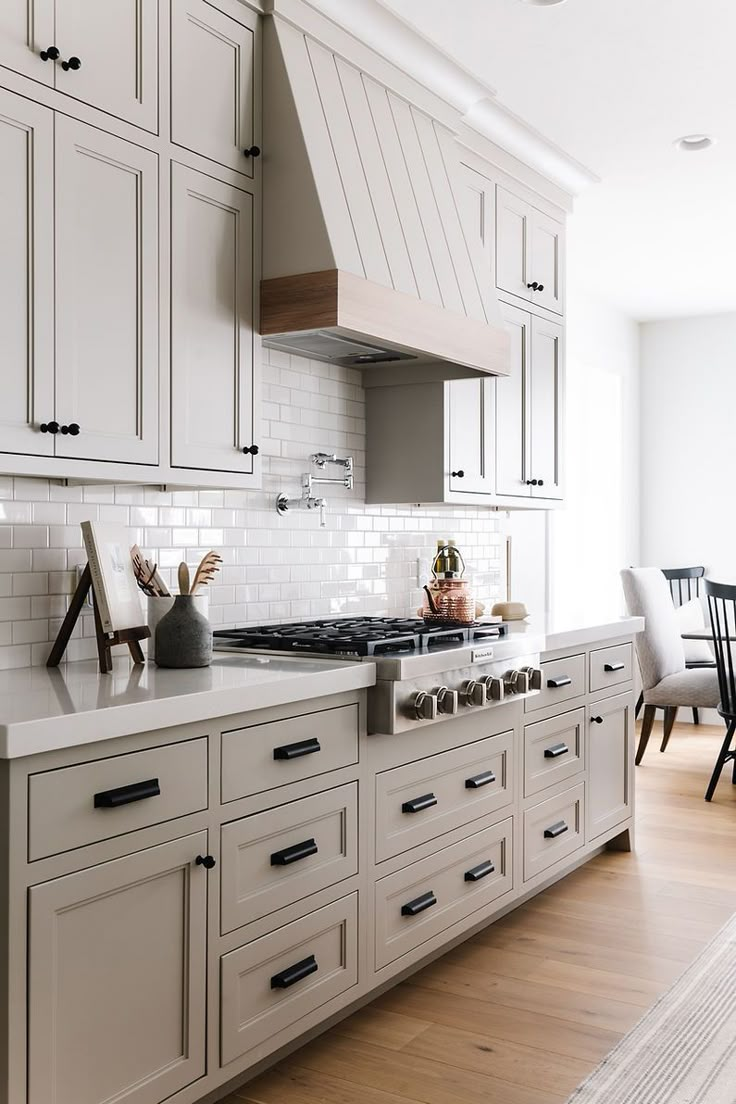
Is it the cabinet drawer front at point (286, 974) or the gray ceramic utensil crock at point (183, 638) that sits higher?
the gray ceramic utensil crock at point (183, 638)

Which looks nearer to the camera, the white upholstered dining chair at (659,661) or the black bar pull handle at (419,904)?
the black bar pull handle at (419,904)

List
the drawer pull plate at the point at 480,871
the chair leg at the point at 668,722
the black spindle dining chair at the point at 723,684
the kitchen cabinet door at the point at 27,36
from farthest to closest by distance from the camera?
the chair leg at the point at 668,722
the black spindle dining chair at the point at 723,684
the drawer pull plate at the point at 480,871
the kitchen cabinet door at the point at 27,36

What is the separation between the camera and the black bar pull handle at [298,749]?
7.69ft

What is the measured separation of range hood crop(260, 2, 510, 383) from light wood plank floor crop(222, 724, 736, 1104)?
6.08 ft

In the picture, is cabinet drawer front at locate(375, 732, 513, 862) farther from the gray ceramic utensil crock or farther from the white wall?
the white wall

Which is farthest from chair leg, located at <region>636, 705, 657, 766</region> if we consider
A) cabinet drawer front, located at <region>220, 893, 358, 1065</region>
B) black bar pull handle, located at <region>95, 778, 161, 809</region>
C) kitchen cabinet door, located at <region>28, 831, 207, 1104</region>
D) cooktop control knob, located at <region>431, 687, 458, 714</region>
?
black bar pull handle, located at <region>95, 778, 161, 809</region>

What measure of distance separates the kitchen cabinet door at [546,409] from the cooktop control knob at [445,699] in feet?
5.88

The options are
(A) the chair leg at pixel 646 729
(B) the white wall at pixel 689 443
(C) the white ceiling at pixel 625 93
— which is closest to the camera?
(C) the white ceiling at pixel 625 93

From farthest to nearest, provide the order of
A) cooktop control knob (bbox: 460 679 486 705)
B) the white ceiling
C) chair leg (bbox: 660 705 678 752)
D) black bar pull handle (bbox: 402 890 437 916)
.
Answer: chair leg (bbox: 660 705 678 752) < the white ceiling < cooktop control knob (bbox: 460 679 486 705) < black bar pull handle (bbox: 402 890 437 916)

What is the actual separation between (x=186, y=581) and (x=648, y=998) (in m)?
1.70

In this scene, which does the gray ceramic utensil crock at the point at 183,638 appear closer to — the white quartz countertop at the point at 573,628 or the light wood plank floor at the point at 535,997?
the light wood plank floor at the point at 535,997

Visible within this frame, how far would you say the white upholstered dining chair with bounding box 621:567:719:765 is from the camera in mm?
5559

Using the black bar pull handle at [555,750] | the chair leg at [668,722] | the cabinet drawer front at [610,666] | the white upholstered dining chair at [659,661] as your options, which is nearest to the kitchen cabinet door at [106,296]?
the black bar pull handle at [555,750]

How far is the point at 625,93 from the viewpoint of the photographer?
3.78 metres
